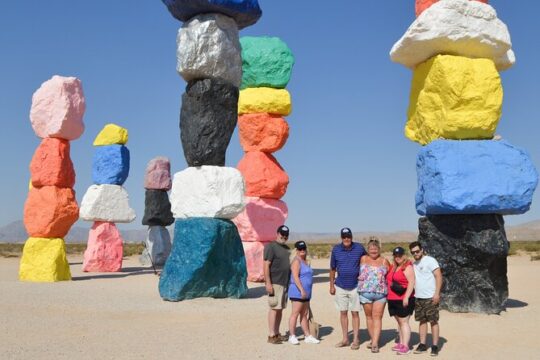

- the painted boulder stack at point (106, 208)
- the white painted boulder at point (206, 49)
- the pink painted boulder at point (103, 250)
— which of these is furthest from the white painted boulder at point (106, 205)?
the white painted boulder at point (206, 49)

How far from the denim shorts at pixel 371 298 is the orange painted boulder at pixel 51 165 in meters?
9.23

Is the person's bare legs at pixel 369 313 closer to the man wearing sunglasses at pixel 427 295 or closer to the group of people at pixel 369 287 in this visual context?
the group of people at pixel 369 287

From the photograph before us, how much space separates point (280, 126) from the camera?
13.6 m

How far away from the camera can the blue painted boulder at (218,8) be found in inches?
381

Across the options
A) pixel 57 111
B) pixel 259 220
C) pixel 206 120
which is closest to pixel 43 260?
pixel 57 111

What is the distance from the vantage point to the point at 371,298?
236 inches

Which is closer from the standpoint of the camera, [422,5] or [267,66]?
[422,5]

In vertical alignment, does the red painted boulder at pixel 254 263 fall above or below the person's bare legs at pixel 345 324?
below

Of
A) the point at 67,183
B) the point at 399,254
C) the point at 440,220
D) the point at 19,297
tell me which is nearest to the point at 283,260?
the point at 399,254

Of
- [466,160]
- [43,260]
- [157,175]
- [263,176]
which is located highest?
[466,160]

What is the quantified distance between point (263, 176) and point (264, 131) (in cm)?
115

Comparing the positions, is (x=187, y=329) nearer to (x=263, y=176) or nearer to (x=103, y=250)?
(x=263, y=176)

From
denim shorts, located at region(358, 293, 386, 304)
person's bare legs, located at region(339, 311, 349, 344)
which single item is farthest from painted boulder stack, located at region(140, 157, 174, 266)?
denim shorts, located at region(358, 293, 386, 304)

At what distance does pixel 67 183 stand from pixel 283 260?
851 centimetres
